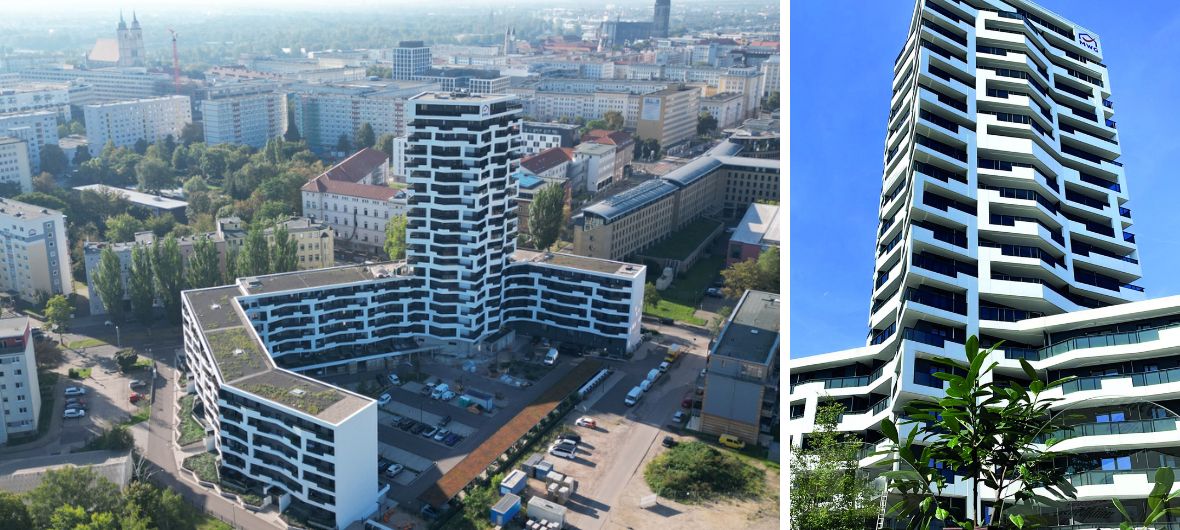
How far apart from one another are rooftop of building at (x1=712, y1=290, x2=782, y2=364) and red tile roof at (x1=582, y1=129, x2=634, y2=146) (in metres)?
11.0

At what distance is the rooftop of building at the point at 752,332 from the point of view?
942 centimetres

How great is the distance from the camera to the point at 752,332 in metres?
9.91

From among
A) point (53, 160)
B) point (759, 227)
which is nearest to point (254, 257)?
point (759, 227)

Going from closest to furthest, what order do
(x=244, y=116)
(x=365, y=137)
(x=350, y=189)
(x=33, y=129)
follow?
(x=350, y=189), (x=33, y=129), (x=365, y=137), (x=244, y=116)

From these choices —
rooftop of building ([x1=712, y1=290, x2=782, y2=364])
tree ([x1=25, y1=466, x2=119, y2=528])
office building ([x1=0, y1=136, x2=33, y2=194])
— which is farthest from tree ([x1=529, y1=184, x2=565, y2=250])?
office building ([x1=0, y1=136, x2=33, y2=194])

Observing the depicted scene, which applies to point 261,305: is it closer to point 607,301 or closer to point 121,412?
point 121,412

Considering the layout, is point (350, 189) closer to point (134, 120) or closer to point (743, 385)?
point (743, 385)

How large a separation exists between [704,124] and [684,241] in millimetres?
11621

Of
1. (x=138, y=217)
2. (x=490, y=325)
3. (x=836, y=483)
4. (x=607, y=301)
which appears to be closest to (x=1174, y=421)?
(x=836, y=483)

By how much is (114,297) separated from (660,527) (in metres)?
9.27

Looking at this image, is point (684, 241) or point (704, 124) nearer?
point (684, 241)

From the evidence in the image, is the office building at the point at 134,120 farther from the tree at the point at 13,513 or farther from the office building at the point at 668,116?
the tree at the point at 13,513

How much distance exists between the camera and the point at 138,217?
57.5ft

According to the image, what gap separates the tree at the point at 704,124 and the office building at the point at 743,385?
18.5 metres
